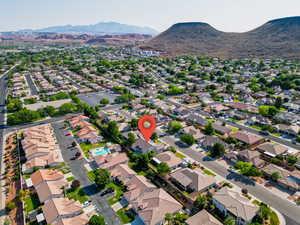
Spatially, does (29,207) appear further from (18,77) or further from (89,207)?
(18,77)

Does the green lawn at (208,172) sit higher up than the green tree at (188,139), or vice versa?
the green tree at (188,139)

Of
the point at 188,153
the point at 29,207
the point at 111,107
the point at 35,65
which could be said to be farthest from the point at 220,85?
the point at 35,65

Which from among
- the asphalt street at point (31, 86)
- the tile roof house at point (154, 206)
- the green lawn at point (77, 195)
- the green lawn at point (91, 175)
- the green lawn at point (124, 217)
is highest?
the tile roof house at point (154, 206)

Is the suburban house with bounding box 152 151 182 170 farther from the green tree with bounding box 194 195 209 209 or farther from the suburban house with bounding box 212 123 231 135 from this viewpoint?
the suburban house with bounding box 212 123 231 135

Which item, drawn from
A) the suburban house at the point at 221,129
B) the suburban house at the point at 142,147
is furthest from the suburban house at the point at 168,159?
the suburban house at the point at 221,129

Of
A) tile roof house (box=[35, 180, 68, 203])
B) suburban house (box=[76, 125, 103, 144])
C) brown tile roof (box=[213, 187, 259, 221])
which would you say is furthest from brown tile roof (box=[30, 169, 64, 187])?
brown tile roof (box=[213, 187, 259, 221])

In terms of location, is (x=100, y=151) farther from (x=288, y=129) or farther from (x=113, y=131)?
(x=288, y=129)

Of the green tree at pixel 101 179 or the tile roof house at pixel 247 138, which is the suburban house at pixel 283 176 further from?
the green tree at pixel 101 179

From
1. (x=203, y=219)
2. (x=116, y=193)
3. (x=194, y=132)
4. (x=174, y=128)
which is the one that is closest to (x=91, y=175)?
(x=116, y=193)
